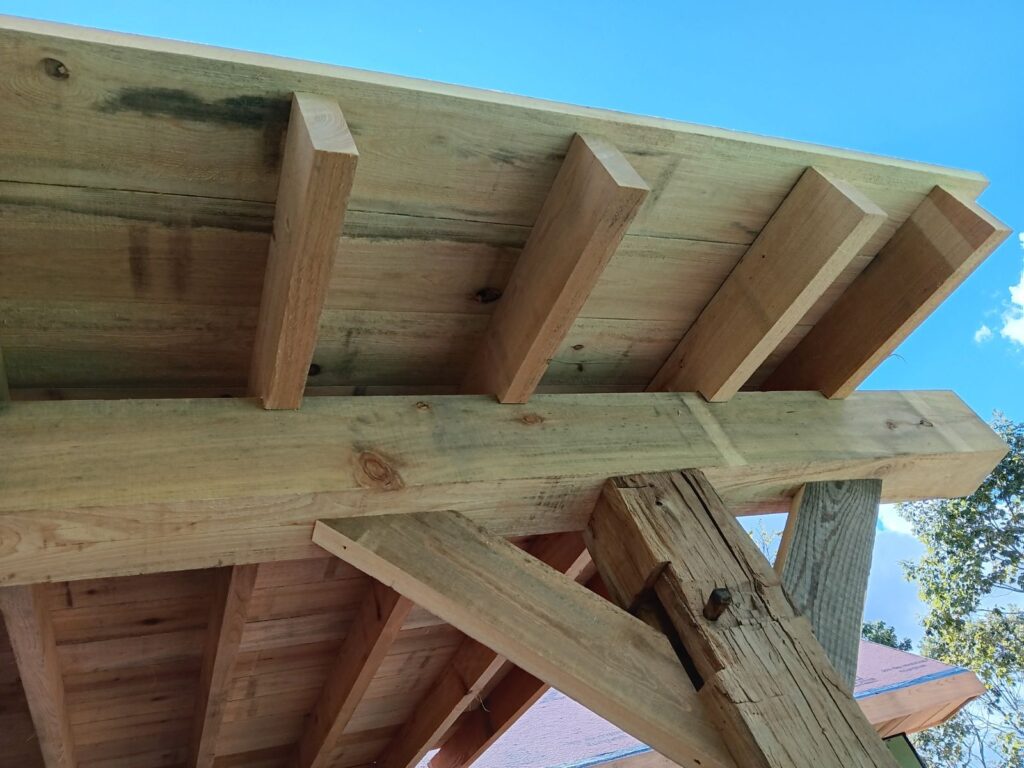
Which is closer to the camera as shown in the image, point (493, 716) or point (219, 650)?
point (219, 650)

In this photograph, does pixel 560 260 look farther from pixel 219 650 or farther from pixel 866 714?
pixel 866 714

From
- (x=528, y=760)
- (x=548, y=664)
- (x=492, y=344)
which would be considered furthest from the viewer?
(x=528, y=760)

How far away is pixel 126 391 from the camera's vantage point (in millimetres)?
1164

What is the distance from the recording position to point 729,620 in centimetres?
110

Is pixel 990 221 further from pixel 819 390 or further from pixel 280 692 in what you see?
pixel 280 692

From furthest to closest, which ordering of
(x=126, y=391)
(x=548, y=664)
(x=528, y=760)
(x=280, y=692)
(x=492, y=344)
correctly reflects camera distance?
1. (x=528, y=760)
2. (x=280, y=692)
3. (x=492, y=344)
4. (x=126, y=391)
5. (x=548, y=664)

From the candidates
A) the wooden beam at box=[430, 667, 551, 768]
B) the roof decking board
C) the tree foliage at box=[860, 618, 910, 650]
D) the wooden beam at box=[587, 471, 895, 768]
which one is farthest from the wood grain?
the tree foliage at box=[860, 618, 910, 650]

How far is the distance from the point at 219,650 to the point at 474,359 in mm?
873

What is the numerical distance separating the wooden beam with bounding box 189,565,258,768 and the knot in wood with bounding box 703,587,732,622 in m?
0.83

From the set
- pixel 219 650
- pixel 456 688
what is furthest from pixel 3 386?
pixel 456 688

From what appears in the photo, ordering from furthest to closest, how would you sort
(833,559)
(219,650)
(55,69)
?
(219,650)
(833,559)
(55,69)

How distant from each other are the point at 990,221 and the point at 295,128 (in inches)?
40.3

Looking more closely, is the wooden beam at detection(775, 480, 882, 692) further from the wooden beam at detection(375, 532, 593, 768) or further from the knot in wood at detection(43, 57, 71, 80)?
the knot in wood at detection(43, 57, 71, 80)

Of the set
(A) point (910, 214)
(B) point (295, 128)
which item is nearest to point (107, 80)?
(B) point (295, 128)
